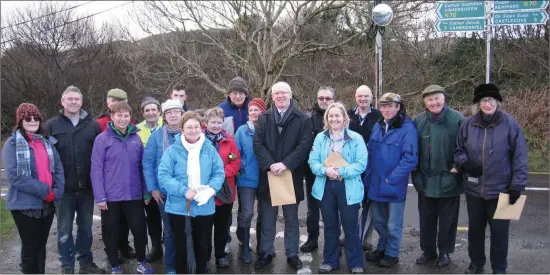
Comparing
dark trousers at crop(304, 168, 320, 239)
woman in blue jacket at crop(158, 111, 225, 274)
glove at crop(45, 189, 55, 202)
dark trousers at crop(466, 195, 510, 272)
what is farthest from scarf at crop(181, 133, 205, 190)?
dark trousers at crop(466, 195, 510, 272)

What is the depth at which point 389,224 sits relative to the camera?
4.85m

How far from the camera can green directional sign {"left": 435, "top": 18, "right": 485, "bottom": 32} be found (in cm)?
823

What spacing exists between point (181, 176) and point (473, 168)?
9.44 ft

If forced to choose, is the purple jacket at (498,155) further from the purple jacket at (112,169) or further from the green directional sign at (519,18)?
the green directional sign at (519,18)

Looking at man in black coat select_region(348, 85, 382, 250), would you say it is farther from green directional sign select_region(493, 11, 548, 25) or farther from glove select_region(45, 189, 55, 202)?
green directional sign select_region(493, 11, 548, 25)

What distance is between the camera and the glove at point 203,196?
165 inches

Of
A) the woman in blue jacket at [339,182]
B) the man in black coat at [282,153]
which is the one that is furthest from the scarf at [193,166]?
the woman in blue jacket at [339,182]

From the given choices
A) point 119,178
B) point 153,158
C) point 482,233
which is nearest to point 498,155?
point 482,233

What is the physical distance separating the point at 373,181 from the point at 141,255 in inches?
106

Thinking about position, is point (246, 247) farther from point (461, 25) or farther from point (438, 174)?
point (461, 25)

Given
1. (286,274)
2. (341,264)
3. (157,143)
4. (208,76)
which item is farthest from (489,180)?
(208,76)

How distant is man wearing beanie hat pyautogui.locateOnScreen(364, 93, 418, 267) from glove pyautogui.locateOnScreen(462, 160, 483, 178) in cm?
51

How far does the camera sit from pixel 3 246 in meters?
5.80

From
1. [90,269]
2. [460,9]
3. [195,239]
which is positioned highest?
[460,9]
